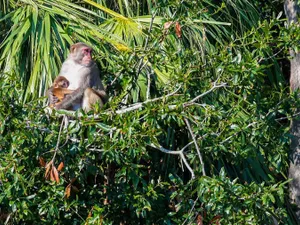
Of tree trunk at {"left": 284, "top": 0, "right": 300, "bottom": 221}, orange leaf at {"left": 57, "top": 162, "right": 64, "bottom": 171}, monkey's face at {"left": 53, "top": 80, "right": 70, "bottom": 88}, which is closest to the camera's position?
orange leaf at {"left": 57, "top": 162, "right": 64, "bottom": 171}

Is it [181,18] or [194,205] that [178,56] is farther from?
[194,205]

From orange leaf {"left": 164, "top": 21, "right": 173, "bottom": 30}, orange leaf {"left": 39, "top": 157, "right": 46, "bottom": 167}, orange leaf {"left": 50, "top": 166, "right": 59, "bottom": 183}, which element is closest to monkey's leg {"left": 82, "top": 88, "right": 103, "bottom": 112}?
orange leaf {"left": 164, "top": 21, "right": 173, "bottom": 30}

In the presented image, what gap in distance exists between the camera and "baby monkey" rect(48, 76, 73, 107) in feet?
18.3

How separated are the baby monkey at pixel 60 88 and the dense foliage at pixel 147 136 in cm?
8

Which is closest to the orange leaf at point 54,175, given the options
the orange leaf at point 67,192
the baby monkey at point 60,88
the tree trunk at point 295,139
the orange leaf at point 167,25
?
the orange leaf at point 67,192

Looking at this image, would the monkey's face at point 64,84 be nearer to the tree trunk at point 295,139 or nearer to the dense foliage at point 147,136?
the dense foliage at point 147,136

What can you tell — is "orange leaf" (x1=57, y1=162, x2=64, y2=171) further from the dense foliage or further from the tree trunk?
the tree trunk

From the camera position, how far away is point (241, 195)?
416 cm

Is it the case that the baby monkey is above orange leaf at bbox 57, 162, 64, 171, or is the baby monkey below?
above

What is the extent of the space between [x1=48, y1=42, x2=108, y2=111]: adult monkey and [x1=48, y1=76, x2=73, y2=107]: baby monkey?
25 mm

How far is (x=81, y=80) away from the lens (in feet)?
19.5

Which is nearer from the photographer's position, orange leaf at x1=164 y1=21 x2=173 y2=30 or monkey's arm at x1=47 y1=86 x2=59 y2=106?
orange leaf at x1=164 y1=21 x2=173 y2=30

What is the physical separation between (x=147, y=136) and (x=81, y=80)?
1.90 metres

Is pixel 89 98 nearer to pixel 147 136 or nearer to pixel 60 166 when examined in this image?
pixel 60 166
